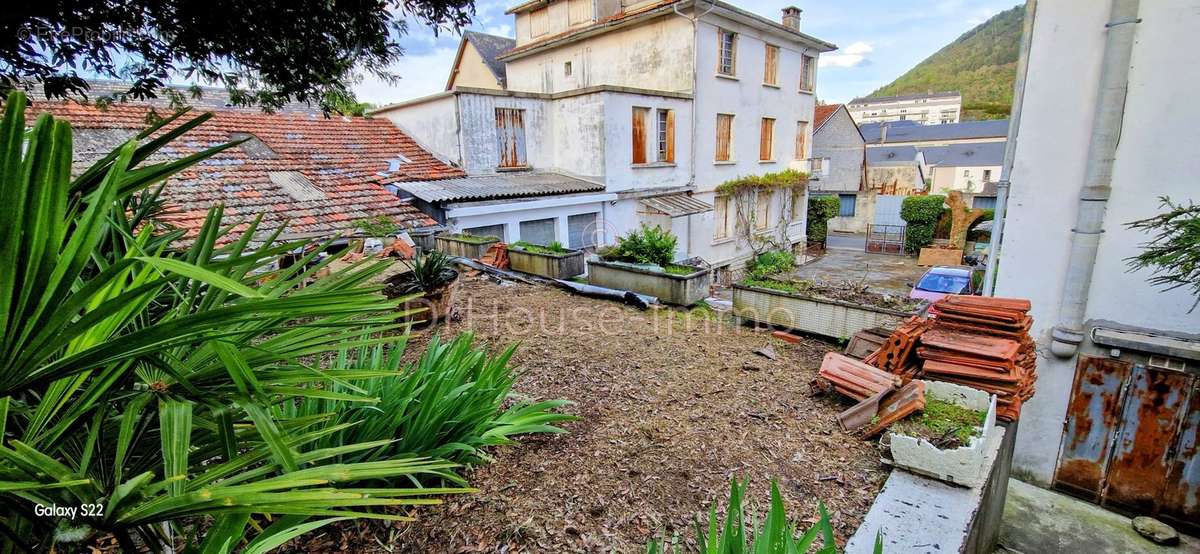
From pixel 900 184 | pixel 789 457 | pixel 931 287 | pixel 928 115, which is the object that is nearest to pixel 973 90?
pixel 928 115

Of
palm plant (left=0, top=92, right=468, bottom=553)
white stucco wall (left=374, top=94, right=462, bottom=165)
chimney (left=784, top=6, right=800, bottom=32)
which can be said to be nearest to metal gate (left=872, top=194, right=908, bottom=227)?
chimney (left=784, top=6, right=800, bottom=32)

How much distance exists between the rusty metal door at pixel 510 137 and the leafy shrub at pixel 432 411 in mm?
10825

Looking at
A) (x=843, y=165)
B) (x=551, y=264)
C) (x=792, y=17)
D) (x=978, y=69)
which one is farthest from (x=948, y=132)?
(x=978, y=69)

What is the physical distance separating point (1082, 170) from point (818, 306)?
3403 mm

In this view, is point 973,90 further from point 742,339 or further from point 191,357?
point 191,357

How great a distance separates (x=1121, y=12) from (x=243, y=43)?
339 inches

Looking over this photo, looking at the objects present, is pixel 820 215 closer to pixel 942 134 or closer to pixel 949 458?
pixel 949 458

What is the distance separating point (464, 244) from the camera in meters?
9.95

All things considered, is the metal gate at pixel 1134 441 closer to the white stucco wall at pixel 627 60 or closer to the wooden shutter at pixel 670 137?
the wooden shutter at pixel 670 137

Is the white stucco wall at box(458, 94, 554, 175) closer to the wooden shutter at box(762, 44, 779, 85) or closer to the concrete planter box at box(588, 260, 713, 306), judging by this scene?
the concrete planter box at box(588, 260, 713, 306)

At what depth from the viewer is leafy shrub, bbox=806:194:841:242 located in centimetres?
2327

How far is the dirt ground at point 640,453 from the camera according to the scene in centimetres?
258

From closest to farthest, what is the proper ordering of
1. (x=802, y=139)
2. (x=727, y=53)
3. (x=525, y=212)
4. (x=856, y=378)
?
(x=856, y=378) → (x=525, y=212) → (x=727, y=53) → (x=802, y=139)

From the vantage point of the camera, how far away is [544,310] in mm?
7105
